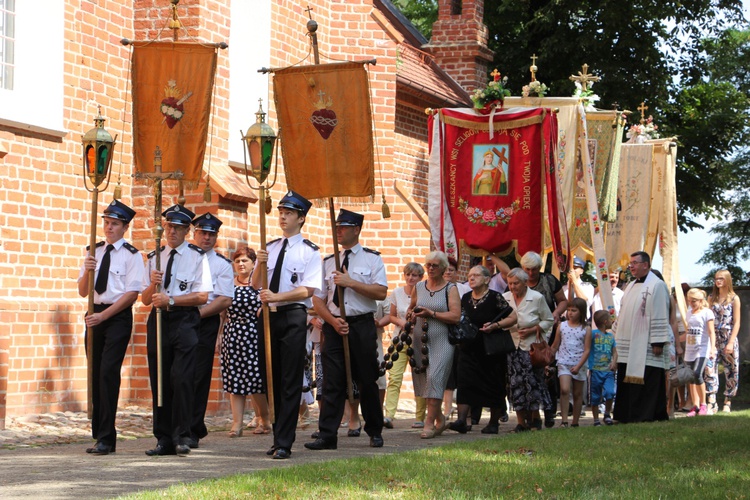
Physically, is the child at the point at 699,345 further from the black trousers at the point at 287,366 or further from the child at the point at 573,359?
the black trousers at the point at 287,366

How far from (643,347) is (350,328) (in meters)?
4.96

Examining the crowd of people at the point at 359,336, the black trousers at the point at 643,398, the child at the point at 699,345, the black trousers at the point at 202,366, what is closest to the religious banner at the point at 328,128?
the crowd of people at the point at 359,336

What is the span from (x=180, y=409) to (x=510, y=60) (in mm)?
20214

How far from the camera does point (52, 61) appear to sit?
1502cm

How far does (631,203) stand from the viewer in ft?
63.5

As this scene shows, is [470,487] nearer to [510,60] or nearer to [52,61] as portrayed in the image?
[52,61]

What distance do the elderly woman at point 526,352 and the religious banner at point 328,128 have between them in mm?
2670

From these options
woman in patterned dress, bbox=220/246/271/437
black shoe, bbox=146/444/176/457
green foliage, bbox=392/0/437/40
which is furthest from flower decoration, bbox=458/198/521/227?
green foliage, bbox=392/0/437/40

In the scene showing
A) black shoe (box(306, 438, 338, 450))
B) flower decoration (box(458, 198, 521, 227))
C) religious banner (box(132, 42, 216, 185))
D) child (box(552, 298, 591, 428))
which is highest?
religious banner (box(132, 42, 216, 185))

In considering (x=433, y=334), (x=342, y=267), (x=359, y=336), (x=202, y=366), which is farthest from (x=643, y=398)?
(x=202, y=366)

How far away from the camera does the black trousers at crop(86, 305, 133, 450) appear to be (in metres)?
10.5

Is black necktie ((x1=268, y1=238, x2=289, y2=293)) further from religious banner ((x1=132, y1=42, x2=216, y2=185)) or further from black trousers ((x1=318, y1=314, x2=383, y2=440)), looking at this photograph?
religious banner ((x1=132, y1=42, x2=216, y2=185))

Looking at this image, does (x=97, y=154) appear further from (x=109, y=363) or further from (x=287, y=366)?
(x=287, y=366)

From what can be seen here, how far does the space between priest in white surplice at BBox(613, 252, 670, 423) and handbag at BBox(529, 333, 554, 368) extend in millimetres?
1751
